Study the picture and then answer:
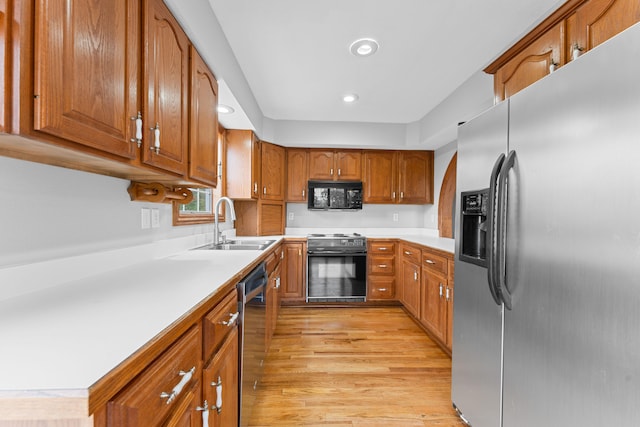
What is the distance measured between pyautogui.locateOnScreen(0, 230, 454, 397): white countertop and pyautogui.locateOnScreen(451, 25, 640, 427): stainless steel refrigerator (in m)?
1.19

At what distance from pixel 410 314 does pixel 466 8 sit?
2807 mm

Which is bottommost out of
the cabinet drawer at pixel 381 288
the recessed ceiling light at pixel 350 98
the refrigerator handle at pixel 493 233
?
the cabinet drawer at pixel 381 288

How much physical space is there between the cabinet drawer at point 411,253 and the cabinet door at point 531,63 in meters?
1.60

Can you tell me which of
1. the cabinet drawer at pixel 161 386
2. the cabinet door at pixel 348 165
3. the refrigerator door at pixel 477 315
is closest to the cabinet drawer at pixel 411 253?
the cabinet door at pixel 348 165

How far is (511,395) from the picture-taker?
3.99 feet

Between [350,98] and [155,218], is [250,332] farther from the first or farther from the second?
[350,98]

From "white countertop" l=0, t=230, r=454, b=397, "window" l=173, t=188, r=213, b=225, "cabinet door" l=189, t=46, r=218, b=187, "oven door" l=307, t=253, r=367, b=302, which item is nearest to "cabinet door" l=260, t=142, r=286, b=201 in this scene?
"window" l=173, t=188, r=213, b=225

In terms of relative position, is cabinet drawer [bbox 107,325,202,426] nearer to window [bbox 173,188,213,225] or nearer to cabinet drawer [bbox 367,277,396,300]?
window [bbox 173,188,213,225]

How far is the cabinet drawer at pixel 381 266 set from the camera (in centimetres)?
355

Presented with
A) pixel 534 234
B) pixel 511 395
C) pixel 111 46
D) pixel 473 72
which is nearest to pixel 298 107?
pixel 473 72

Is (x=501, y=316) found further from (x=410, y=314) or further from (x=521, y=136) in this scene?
(x=410, y=314)

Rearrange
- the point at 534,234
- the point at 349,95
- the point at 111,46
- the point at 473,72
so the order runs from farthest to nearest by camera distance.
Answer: the point at 349,95
the point at 473,72
the point at 534,234
the point at 111,46

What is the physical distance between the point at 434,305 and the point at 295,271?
63.6 inches

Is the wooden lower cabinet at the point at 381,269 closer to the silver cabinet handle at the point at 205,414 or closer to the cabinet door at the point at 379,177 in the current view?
the cabinet door at the point at 379,177
